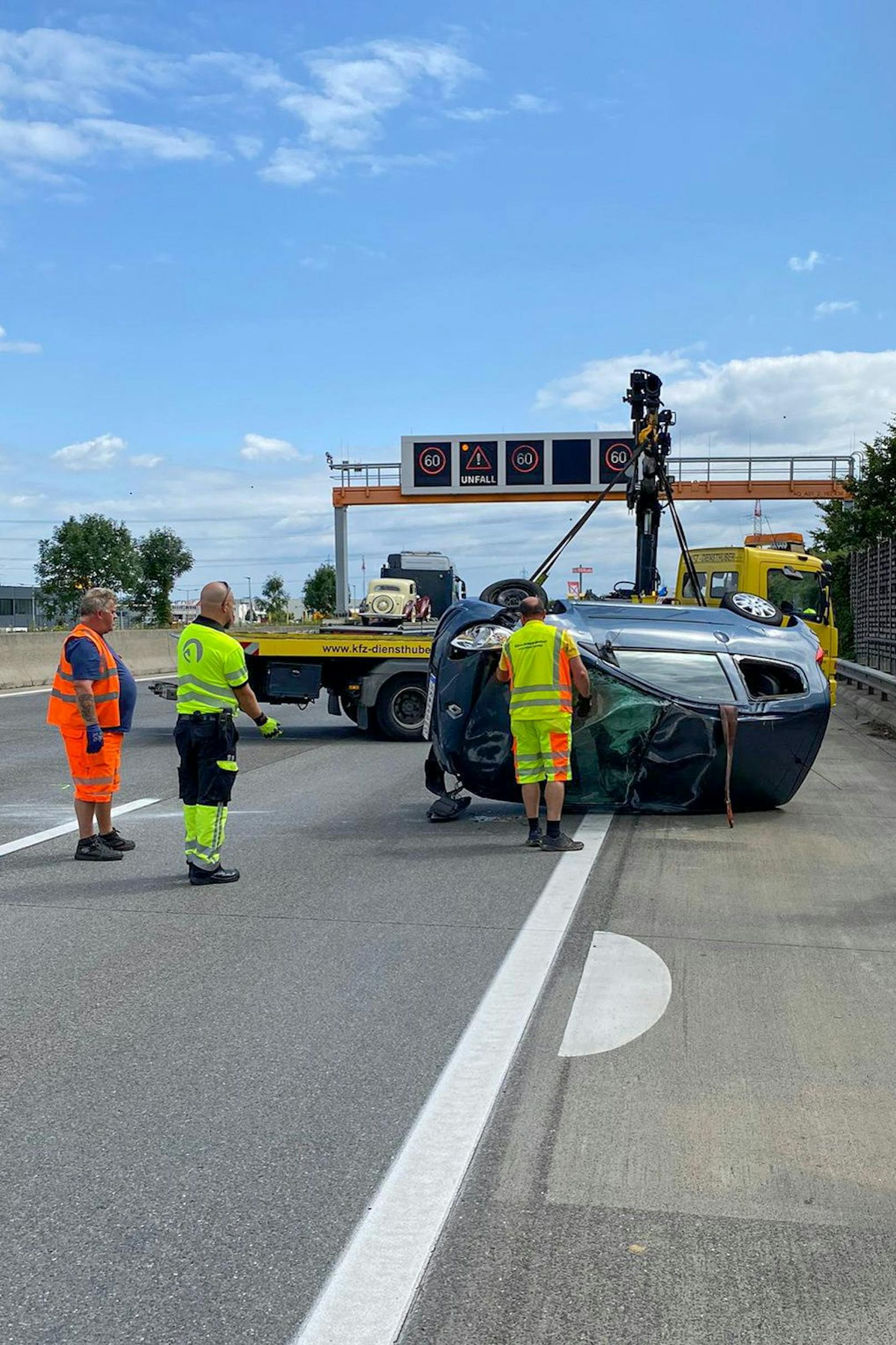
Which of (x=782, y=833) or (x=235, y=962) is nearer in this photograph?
(x=235, y=962)

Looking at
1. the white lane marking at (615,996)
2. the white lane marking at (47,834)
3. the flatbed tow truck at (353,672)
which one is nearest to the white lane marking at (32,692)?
the flatbed tow truck at (353,672)

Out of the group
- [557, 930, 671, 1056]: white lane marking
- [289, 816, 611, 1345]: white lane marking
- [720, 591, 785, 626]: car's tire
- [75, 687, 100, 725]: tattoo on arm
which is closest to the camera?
[289, 816, 611, 1345]: white lane marking

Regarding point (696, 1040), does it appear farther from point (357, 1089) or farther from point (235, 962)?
point (235, 962)

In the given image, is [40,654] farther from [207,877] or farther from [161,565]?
[161,565]

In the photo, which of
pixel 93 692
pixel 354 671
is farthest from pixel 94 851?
pixel 354 671

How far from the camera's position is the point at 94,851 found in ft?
28.2

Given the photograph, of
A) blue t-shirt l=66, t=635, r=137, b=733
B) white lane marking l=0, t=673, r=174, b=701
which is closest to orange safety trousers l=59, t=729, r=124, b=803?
blue t-shirt l=66, t=635, r=137, b=733

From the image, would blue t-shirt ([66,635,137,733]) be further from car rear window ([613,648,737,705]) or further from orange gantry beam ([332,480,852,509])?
orange gantry beam ([332,480,852,509])

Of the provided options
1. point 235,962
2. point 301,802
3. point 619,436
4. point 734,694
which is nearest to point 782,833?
point 734,694

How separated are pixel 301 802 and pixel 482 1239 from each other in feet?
26.8

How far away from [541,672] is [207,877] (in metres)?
2.61

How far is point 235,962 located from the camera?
6008 mm

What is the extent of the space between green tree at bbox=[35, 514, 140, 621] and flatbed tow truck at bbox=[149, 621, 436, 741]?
3317 inches

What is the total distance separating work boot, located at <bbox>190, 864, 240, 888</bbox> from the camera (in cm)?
782
